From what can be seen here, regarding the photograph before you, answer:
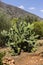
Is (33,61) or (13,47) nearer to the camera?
(33,61)

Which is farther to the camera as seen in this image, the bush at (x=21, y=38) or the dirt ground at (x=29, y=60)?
the bush at (x=21, y=38)

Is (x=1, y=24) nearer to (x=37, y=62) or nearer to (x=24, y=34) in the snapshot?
(x=24, y=34)

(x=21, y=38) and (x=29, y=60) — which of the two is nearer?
(x=29, y=60)

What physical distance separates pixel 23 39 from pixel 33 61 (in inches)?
175

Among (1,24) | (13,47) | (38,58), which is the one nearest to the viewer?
(38,58)

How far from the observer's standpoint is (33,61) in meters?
12.7

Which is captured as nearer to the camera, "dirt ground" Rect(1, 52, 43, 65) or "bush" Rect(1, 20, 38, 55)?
"dirt ground" Rect(1, 52, 43, 65)

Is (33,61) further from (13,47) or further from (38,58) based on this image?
(13,47)

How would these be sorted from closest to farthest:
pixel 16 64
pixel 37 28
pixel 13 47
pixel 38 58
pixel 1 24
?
pixel 16 64 → pixel 38 58 → pixel 13 47 → pixel 1 24 → pixel 37 28

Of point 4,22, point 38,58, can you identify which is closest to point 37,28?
point 4,22

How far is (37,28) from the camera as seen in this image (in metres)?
36.2

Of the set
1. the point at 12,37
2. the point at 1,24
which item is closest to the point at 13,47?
the point at 12,37

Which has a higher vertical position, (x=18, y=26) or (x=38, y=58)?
(x=18, y=26)

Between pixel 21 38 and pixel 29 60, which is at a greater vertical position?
pixel 21 38
